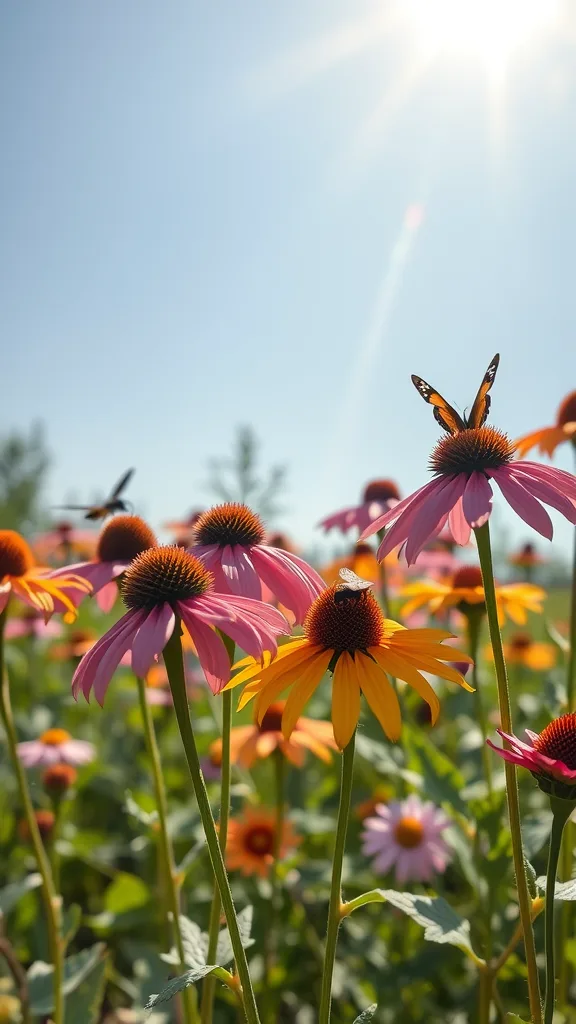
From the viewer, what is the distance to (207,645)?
38.1 inches

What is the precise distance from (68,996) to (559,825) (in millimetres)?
1760

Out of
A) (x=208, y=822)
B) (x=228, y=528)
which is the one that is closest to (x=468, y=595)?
(x=228, y=528)

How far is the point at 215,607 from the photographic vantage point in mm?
958

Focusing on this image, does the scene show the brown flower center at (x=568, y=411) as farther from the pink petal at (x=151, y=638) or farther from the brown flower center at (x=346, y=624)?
the pink petal at (x=151, y=638)

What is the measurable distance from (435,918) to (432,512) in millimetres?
754

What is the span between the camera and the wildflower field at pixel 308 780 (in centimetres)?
95

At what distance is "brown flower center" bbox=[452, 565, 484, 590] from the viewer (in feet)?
6.65

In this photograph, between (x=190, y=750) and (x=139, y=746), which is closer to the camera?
(x=190, y=750)

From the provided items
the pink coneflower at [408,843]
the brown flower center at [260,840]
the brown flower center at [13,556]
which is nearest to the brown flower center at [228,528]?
the brown flower center at [13,556]

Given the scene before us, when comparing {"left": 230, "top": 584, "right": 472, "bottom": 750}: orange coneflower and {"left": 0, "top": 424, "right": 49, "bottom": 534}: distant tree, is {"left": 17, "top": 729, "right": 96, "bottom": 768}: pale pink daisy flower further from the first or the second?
{"left": 0, "top": 424, "right": 49, "bottom": 534}: distant tree

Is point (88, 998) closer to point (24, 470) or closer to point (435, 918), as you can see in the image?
point (435, 918)

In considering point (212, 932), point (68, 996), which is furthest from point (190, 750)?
point (68, 996)

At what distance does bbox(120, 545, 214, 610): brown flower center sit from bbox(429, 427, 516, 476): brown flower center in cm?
48

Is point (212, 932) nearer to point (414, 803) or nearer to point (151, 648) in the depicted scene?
point (151, 648)
